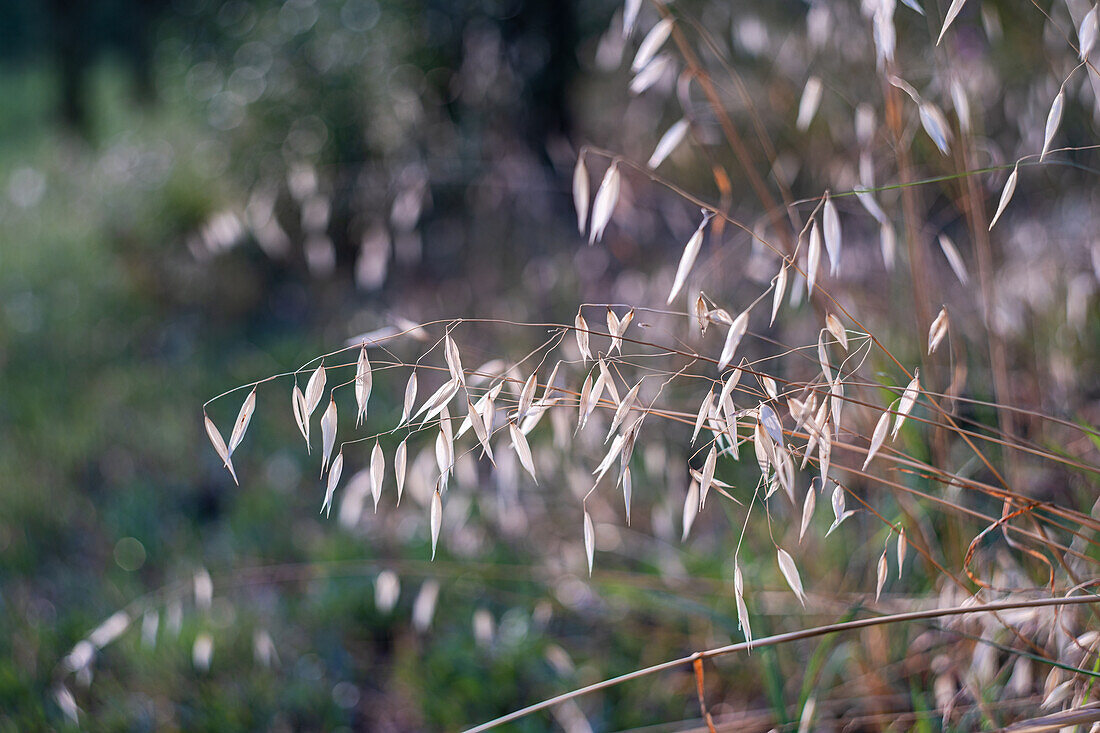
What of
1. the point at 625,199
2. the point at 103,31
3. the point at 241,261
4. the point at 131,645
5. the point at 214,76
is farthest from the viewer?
the point at 103,31

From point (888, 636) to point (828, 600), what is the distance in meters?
0.13

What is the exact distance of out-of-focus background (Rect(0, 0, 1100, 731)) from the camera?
149cm

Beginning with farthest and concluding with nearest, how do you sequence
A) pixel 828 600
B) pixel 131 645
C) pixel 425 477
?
1. pixel 131 645
2. pixel 828 600
3. pixel 425 477

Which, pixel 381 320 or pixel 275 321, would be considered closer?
pixel 381 320

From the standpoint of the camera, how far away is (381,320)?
10.4 ft

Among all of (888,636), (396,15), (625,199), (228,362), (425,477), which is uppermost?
(396,15)

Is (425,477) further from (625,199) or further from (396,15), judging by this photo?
(396,15)

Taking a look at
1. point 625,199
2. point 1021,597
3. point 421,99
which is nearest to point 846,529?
point 1021,597

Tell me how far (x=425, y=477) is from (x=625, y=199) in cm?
67

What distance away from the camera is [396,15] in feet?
11.8

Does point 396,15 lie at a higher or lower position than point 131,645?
higher

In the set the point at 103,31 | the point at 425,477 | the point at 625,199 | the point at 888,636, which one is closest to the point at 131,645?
the point at 425,477

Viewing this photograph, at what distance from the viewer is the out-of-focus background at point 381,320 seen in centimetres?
149

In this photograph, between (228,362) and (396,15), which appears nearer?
(228,362)
